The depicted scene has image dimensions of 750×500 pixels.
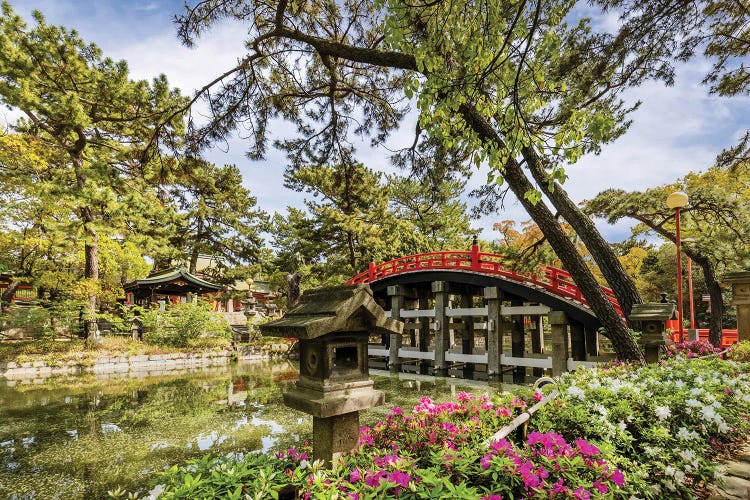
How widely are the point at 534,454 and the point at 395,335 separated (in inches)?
491

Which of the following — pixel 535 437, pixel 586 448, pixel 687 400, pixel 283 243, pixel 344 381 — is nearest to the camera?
pixel 586 448

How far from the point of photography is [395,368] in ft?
46.1

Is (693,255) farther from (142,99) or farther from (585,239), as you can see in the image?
(142,99)

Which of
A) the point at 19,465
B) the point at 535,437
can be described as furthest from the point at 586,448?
the point at 19,465

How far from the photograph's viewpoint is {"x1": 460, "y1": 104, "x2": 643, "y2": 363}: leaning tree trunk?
6488 millimetres

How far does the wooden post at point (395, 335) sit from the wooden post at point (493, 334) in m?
3.88

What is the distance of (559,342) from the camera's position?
9477 mm

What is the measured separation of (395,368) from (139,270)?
43.2 feet

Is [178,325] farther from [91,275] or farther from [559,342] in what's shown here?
[559,342]

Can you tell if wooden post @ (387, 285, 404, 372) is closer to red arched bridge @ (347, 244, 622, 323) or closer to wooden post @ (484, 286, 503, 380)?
red arched bridge @ (347, 244, 622, 323)

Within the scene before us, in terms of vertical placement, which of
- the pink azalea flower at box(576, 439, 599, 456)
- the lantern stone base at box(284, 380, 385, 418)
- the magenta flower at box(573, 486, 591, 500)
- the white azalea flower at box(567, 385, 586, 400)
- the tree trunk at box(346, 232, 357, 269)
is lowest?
the magenta flower at box(573, 486, 591, 500)

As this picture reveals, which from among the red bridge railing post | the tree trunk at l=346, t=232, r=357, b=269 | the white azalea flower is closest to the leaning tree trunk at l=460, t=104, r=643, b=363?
the white azalea flower

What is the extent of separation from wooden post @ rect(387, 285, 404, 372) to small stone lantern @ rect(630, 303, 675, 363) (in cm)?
875

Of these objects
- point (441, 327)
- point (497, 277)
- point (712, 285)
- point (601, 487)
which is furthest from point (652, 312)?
point (712, 285)
